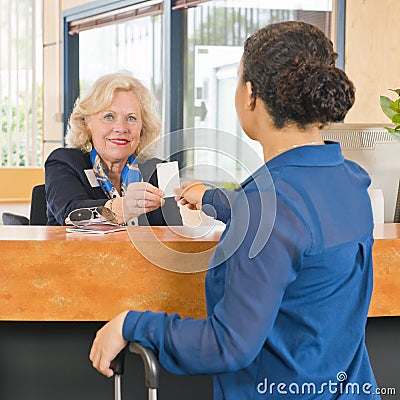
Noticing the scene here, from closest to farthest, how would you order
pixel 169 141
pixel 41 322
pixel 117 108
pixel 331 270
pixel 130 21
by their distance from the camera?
pixel 331 270 < pixel 169 141 < pixel 41 322 < pixel 117 108 < pixel 130 21

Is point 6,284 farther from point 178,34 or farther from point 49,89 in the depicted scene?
point 49,89

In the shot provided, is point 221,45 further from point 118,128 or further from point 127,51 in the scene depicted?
point 118,128

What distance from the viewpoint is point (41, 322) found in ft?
6.13

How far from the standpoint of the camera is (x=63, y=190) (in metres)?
2.80

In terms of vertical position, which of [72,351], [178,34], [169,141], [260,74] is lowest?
[72,351]

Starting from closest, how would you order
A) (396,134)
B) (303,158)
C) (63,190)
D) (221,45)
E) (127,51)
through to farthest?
1. (303,158)
2. (396,134)
3. (63,190)
4. (221,45)
5. (127,51)

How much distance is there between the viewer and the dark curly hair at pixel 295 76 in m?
1.33

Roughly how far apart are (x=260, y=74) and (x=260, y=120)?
79mm

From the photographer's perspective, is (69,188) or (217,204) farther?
(69,188)

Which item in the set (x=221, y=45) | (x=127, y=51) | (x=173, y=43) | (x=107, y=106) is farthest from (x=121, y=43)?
(x=107, y=106)

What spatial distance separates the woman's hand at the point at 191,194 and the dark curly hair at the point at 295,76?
0.44m

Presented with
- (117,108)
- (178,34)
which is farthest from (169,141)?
(178,34)

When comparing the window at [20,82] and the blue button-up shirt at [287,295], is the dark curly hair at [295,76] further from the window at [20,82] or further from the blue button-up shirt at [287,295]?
the window at [20,82]

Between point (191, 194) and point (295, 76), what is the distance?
53 cm
